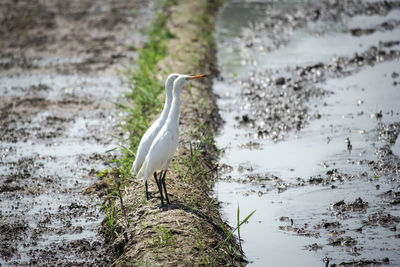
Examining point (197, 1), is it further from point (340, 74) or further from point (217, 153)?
point (217, 153)

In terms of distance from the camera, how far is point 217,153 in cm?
896

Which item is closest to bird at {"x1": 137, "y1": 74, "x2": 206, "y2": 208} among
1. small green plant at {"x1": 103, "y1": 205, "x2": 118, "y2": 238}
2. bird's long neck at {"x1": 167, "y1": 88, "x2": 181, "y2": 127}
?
bird's long neck at {"x1": 167, "y1": 88, "x2": 181, "y2": 127}

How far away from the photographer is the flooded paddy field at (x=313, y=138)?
632 cm

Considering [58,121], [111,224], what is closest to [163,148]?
[111,224]

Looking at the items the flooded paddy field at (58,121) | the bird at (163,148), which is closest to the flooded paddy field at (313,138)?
the bird at (163,148)

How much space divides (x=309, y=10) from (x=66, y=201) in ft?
42.1

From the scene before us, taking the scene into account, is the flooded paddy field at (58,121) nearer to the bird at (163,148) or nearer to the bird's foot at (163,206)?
the bird's foot at (163,206)

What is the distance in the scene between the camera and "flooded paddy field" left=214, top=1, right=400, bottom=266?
632 cm

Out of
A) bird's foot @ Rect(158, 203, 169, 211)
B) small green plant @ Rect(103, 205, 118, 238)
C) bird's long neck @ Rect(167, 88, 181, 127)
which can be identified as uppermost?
bird's long neck @ Rect(167, 88, 181, 127)

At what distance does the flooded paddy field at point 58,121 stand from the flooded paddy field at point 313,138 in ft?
6.28

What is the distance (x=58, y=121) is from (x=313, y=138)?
486 centimetres

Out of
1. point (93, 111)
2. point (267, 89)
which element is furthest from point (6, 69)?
point (267, 89)

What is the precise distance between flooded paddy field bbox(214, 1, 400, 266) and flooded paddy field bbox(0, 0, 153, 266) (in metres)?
1.91

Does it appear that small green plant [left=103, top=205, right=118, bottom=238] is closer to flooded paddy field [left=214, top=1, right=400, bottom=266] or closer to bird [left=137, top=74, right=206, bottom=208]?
bird [left=137, top=74, right=206, bottom=208]
